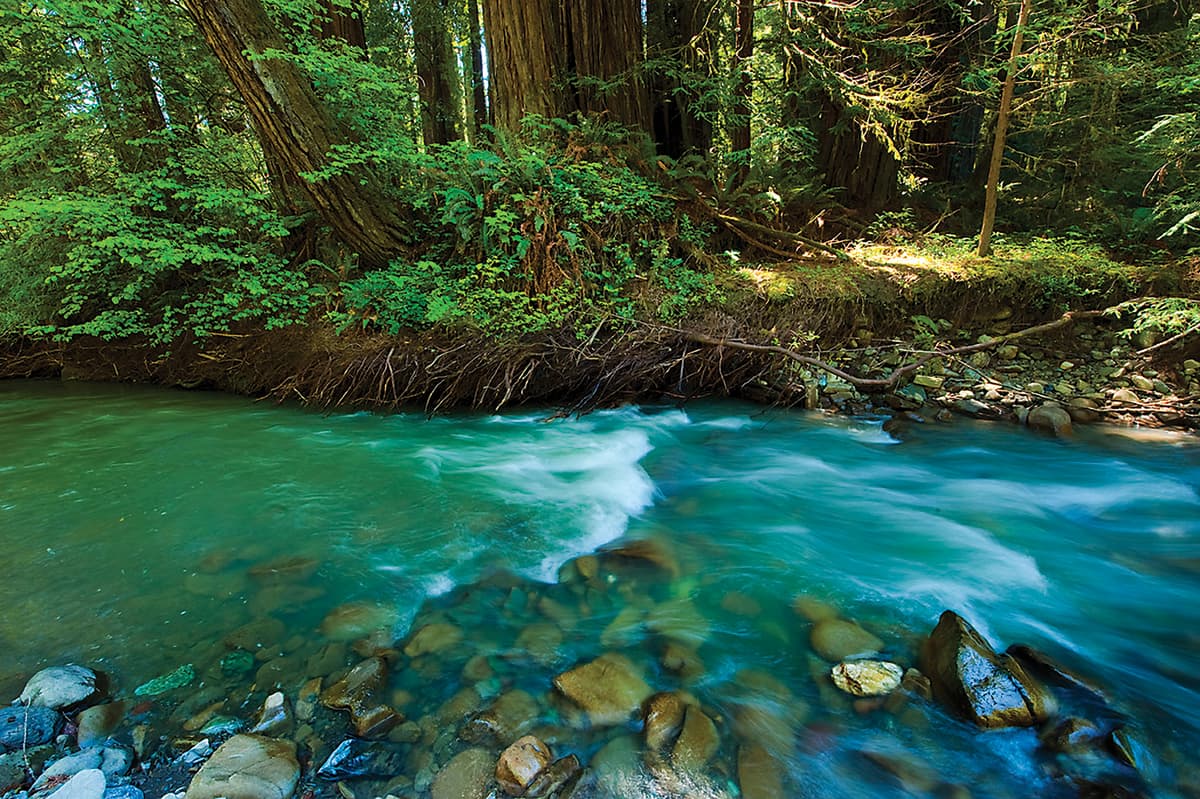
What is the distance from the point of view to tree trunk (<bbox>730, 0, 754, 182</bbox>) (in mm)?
7414

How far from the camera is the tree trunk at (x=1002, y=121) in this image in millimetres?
5734

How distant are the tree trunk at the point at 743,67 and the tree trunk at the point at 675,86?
45 cm

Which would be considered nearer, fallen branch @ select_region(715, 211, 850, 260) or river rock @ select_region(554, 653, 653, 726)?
river rock @ select_region(554, 653, 653, 726)

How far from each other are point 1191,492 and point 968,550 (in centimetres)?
206

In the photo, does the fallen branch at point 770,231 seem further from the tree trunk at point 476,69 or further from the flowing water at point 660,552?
the tree trunk at point 476,69

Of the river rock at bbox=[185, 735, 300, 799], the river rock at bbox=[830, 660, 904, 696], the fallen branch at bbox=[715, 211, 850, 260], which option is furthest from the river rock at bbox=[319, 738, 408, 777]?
the fallen branch at bbox=[715, 211, 850, 260]

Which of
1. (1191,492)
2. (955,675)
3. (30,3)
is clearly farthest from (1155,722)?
(30,3)

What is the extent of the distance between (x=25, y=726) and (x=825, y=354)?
6.48m

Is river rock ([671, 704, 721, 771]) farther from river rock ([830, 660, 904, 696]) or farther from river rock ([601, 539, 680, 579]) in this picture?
river rock ([601, 539, 680, 579])

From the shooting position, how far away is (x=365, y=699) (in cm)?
228

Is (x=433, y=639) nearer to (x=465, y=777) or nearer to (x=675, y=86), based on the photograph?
(x=465, y=777)

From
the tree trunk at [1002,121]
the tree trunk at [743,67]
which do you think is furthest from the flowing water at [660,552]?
the tree trunk at [743,67]

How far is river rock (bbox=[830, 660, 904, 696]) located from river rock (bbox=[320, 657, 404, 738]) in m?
1.91

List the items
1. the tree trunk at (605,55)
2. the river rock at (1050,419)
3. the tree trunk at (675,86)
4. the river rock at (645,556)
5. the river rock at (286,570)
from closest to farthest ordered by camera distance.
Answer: the river rock at (286,570) → the river rock at (645,556) → the river rock at (1050,419) → the tree trunk at (605,55) → the tree trunk at (675,86)
